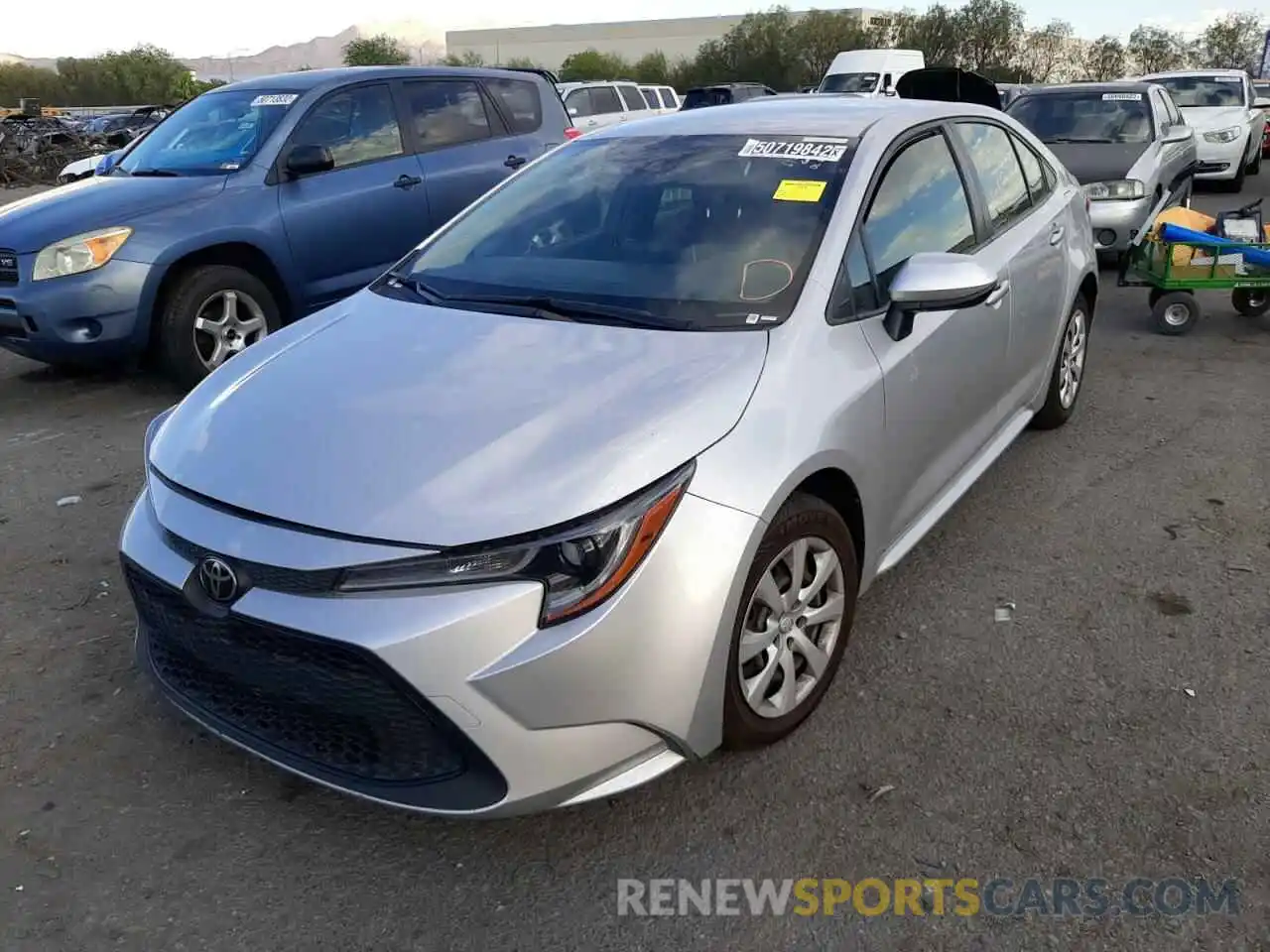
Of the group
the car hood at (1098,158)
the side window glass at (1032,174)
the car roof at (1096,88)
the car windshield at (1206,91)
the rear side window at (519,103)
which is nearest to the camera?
the side window glass at (1032,174)

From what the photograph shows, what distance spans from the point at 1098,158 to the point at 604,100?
1244 cm

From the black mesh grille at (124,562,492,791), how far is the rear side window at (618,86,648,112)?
19.7 m

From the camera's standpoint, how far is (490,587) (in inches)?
83.3

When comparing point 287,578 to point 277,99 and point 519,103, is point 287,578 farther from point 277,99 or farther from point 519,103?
point 519,103

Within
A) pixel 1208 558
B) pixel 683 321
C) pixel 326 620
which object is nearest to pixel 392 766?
pixel 326 620

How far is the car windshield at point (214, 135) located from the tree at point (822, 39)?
67.2 m

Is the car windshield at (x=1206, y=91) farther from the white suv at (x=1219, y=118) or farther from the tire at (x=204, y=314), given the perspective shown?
the tire at (x=204, y=314)

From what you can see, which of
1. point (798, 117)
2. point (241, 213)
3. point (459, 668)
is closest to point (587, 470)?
point (459, 668)

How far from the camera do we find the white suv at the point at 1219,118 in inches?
565

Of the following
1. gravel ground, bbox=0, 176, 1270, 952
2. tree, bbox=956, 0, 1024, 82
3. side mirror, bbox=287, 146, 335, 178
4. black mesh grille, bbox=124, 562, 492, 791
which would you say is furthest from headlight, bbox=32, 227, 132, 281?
tree, bbox=956, 0, 1024, 82

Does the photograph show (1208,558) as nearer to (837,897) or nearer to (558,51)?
(837,897)

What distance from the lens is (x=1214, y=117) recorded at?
14477 millimetres

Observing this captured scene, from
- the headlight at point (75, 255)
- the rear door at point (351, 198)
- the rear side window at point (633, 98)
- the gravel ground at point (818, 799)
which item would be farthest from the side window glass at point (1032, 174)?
the rear side window at point (633, 98)

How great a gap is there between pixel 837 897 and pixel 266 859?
135cm
